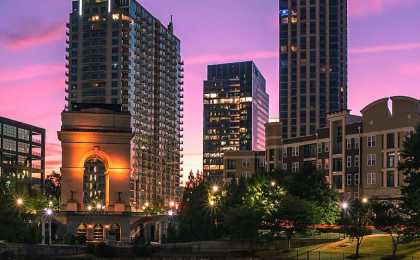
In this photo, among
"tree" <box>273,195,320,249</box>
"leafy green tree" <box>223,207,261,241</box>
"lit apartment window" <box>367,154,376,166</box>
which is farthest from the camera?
"lit apartment window" <box>367,154,376,166</box>

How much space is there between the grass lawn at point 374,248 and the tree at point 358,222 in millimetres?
1157

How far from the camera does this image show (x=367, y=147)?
141m

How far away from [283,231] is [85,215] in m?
48.7

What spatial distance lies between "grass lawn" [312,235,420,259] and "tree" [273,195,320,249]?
14.6 feet

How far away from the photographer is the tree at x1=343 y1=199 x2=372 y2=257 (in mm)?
86812

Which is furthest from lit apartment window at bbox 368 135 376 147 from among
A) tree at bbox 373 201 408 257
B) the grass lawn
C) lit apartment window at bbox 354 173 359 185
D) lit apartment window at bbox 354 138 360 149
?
tree at bbox 373 201 408 257

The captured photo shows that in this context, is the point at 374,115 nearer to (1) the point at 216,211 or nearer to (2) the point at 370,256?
(1) the point at 216,211

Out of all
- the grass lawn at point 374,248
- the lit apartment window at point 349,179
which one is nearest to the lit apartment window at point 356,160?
the lit apartment window at point 349,179

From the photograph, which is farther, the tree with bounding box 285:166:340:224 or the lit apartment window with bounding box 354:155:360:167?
the lit apartment window with bounding box 354:155:360:167

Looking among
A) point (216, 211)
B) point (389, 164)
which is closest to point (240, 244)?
point (216, 211)

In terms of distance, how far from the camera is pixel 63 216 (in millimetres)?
137875

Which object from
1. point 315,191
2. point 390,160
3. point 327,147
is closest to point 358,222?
point 315,191

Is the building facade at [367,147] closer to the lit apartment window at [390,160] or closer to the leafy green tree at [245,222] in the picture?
the lit apartment window at [390,160]

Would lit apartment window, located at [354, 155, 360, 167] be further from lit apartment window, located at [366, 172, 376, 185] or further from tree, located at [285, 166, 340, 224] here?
tree, located at [285, 166, 340, 224]
